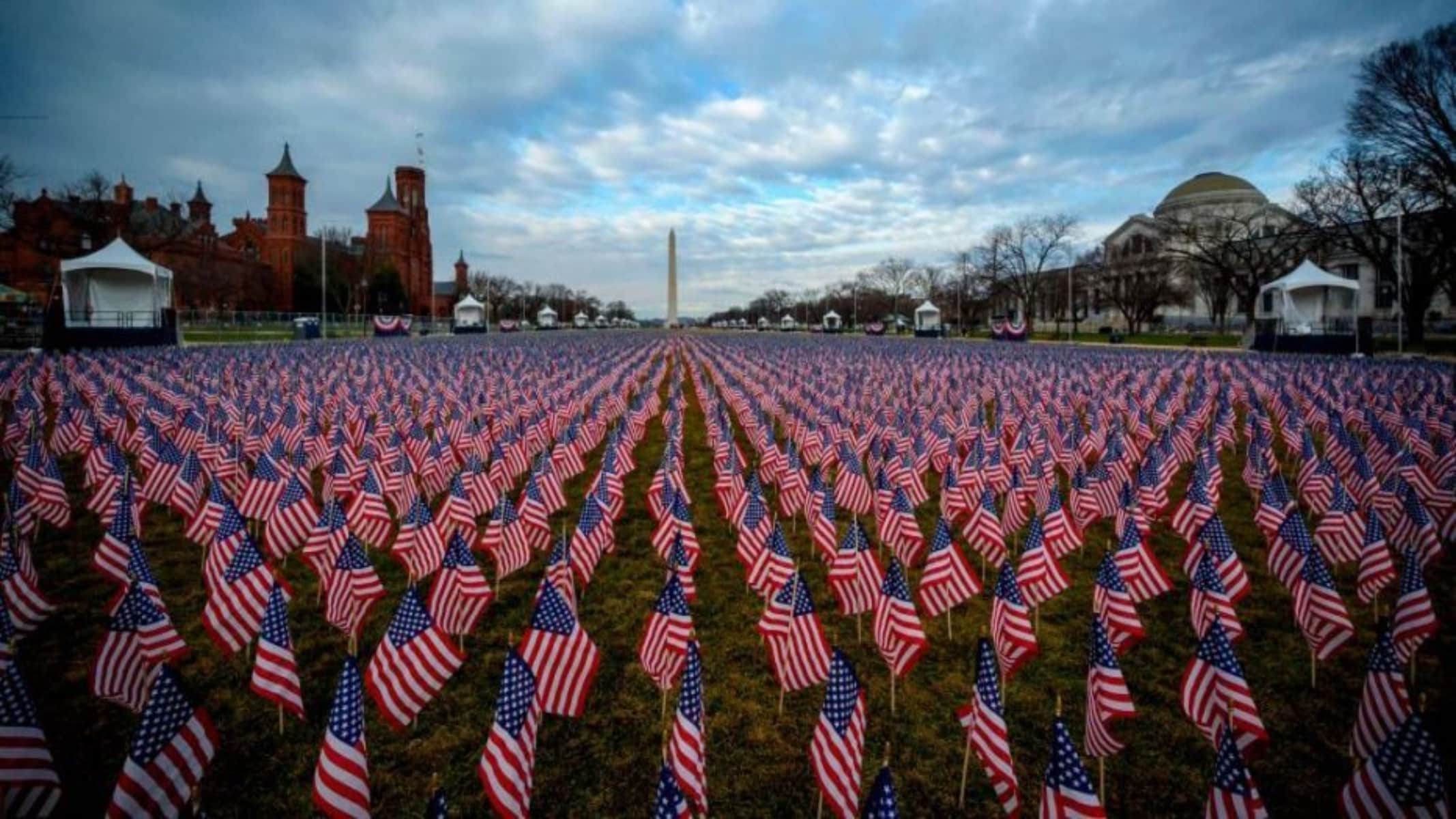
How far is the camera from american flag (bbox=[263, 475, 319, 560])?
8.41 meters

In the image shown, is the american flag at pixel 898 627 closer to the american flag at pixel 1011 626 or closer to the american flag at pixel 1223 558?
the american flag at pixel 1011 626

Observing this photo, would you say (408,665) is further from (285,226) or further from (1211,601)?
(285,226)

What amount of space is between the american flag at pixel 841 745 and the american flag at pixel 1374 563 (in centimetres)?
607

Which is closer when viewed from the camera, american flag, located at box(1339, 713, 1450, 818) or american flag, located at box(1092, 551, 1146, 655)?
american flag, located at box(1339, 713, 1450, 818)

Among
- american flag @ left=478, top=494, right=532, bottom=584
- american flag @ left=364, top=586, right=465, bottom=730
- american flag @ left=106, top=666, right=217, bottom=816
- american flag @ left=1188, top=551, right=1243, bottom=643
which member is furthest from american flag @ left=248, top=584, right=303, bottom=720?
american flag @ left=1188, top=551, right=1243, bottom=643

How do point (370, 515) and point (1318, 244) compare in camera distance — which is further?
point (1318, 244)

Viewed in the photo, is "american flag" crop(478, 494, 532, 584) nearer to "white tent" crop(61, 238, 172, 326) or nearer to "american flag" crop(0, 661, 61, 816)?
"american flag" crop(0, 661, 61, 816)

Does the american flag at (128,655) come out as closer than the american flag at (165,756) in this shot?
No

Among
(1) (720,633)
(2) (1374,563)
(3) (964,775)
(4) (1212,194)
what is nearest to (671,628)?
(1) (720,633)

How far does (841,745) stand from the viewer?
3.97 meters

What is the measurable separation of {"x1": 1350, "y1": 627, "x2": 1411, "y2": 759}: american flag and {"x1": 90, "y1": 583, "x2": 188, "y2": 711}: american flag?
25.2 feet

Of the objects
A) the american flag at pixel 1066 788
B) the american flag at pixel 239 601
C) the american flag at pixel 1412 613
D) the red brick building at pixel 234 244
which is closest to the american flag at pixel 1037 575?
the american flag at pixel 1412 613

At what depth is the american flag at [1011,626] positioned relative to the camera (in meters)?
5.63

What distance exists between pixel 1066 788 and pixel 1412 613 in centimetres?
433
